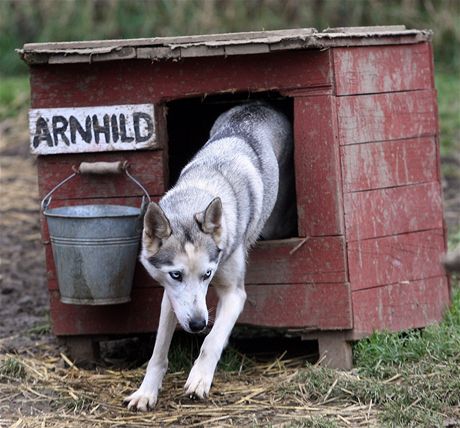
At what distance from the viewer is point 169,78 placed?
5379 millimetres

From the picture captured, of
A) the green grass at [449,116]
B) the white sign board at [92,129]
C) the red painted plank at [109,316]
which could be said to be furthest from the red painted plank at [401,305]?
the green grass at [449,116]

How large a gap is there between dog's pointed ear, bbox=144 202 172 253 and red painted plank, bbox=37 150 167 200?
0.79 m

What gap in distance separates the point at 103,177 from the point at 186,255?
108 cm

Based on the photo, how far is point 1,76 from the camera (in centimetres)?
1259

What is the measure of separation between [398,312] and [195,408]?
1404 mm

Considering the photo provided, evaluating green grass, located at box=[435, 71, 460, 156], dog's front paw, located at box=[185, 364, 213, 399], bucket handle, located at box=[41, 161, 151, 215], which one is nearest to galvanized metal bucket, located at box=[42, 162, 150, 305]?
bucket handle, located at box=[41, 161, 151, 215]

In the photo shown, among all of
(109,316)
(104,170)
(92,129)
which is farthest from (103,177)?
(109,316)

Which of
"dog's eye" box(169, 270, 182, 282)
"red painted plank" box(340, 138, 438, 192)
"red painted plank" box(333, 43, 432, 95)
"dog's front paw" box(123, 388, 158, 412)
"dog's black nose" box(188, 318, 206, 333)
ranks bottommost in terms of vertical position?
"dog's front paw" box(123, 388, 158, 412)

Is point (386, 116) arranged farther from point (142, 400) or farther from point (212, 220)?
point (142, 400)

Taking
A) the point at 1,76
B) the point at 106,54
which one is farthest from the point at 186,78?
the point at 1,76

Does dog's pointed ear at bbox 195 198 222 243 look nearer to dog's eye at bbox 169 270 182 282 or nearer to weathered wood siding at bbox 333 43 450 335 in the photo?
dog's eye at bbox 169 270 182 282

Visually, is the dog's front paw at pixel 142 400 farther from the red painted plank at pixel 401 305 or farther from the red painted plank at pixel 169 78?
the red painted plank at pixel 169 78

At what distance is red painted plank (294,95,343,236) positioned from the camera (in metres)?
5.27

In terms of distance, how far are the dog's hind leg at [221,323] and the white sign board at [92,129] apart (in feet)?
2.78
